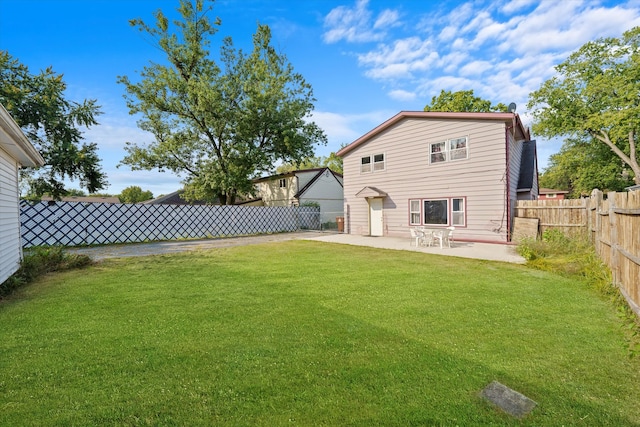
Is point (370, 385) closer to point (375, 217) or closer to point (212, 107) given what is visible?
point (375, 217)

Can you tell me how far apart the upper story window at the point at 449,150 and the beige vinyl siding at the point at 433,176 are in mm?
166

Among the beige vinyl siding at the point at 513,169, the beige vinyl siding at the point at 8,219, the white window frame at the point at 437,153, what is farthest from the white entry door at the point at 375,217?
the beige vinyl siding at the point at 8,219

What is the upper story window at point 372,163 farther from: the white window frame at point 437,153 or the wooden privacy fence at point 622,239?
the wooden privacy fence at point 622,239

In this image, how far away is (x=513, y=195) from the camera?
1243 cm

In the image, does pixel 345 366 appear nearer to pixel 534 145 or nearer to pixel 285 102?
pixel 534 145

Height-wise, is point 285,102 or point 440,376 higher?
point 285,102

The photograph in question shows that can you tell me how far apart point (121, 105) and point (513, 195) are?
83.4 feet

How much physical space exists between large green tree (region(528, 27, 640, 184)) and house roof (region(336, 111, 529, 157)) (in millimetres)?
13594

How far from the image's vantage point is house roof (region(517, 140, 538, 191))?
1355 centimetres

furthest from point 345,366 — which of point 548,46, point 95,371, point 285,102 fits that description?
point 285,102

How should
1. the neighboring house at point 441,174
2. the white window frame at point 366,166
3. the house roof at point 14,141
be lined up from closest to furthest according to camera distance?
the house roof at point 14,141 → the neighboring house at point 441,174 → the white window frame at point 366,166

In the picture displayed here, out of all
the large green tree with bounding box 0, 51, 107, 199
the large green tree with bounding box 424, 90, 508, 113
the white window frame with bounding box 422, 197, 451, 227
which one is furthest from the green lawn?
the large green tree with bounding box 424, 90, 508, 113

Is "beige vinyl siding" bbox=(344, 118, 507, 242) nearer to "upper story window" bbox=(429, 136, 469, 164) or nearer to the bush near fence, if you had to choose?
"upper story window" bbox=(429, 136, 469, 164)

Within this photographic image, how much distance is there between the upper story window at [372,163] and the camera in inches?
598
